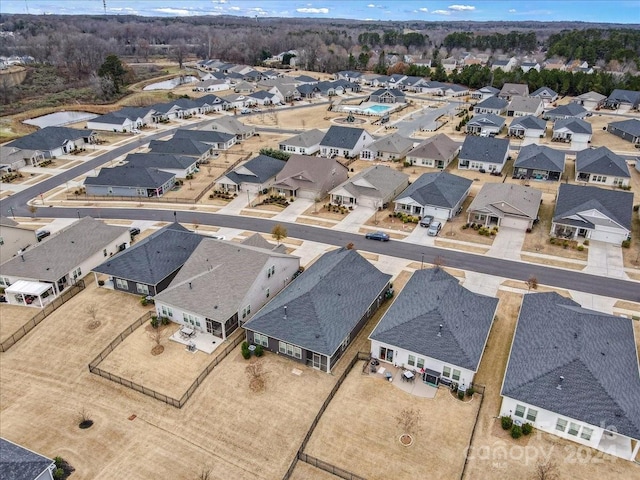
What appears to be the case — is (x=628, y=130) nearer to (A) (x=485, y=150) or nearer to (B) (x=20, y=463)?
(A) (x=485, y=150)

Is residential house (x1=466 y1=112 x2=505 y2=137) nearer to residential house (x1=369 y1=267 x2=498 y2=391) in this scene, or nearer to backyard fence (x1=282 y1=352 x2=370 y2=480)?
residential house (x1=369 y1=267 x2=498 y2=391)

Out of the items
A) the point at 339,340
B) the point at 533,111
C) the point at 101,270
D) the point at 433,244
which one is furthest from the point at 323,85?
the point at 339,340

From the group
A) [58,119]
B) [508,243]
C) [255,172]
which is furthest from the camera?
[58,119]

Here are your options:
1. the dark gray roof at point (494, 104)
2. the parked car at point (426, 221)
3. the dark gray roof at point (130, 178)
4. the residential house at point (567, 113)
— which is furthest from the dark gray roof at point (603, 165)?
the dark gray roof at point (130, 178)

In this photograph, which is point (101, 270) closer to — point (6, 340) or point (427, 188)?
point (6, 340)

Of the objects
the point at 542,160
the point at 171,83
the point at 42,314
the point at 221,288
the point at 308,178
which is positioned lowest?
the point at 42,314

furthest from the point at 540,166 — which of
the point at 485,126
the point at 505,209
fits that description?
the point at 485,126
